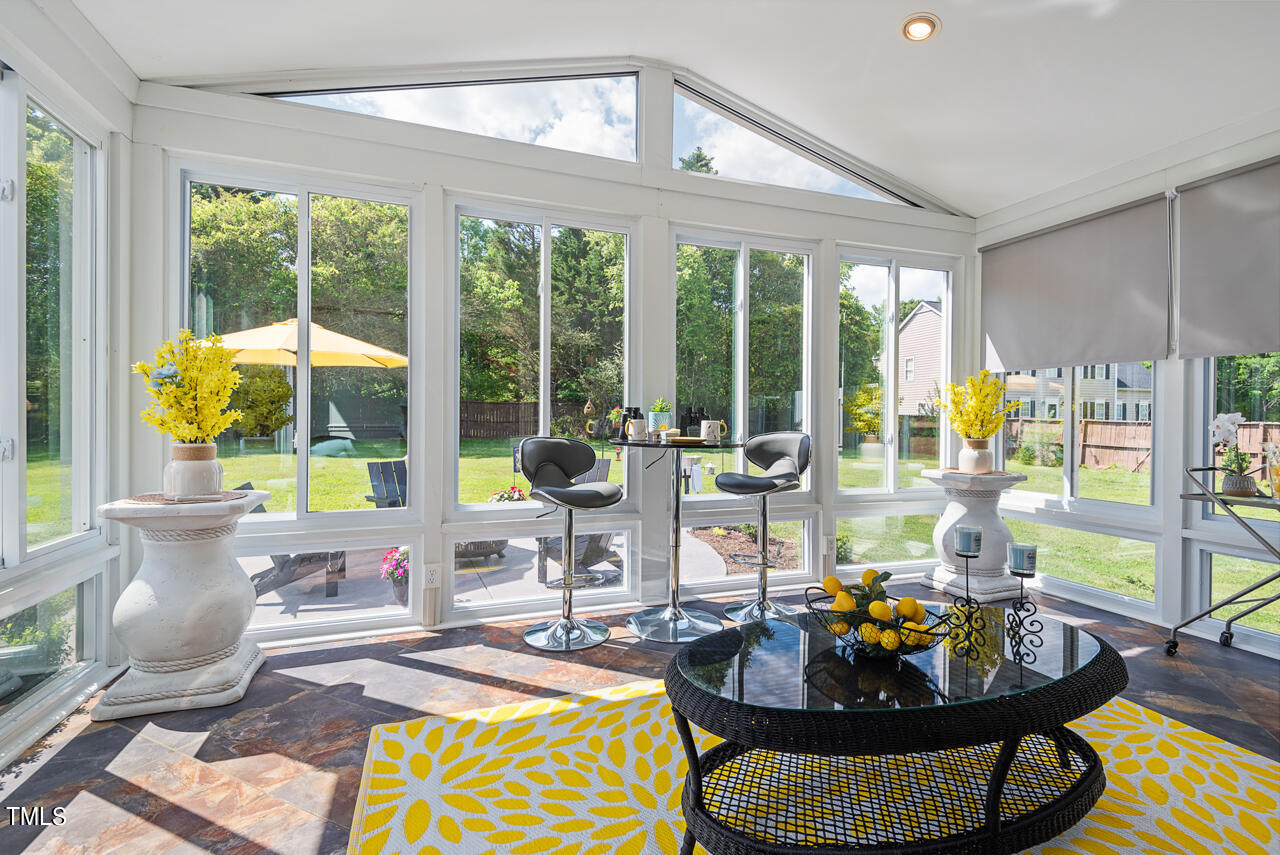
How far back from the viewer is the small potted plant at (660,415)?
12.7 feet

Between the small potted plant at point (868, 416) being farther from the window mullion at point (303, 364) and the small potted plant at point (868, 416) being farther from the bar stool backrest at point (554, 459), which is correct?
the window mullion at point (303, 364)

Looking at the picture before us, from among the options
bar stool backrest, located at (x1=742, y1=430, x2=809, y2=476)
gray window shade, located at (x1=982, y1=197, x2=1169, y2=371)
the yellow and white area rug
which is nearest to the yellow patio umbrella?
the yellow and white area rug

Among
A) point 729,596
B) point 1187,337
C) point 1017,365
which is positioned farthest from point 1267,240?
point 729,596

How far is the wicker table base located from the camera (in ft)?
5.12

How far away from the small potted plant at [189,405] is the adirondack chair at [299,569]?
1.96ft

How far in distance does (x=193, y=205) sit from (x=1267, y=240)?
18.5ft

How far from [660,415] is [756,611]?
133 cm

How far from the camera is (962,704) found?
5.18 ft

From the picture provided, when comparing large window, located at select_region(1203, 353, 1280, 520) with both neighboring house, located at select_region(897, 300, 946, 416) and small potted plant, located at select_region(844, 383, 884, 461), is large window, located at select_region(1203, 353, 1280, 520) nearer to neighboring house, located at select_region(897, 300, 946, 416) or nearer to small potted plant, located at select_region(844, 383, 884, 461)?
neighboring house, located at select_region(897, 300, 946, 416)

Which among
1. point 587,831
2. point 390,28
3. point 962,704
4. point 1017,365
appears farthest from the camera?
point 1017,365

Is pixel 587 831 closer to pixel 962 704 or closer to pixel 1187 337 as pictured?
pixel 962 704

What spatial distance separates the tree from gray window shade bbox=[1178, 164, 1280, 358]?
280 cm

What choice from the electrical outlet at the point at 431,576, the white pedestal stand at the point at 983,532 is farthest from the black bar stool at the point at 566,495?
the white pedestal stand at the point at 983,532

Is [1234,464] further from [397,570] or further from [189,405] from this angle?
[189,405]
